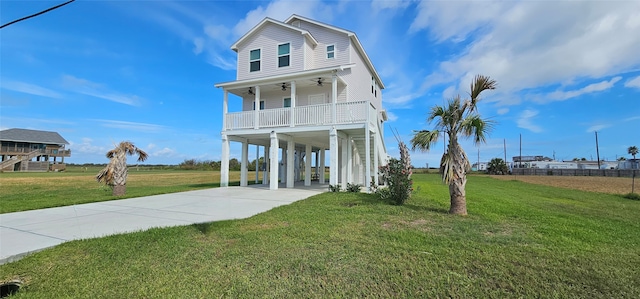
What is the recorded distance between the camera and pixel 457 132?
7.12 metres

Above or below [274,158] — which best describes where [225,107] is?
above

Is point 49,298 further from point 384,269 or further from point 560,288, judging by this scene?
point 560,288

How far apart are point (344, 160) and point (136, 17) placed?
33.6 ft

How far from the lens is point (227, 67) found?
1758cm

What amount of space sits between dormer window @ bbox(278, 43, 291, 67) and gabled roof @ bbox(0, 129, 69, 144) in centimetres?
5338

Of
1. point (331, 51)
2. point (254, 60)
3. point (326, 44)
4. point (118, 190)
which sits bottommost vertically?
point (118, 190)

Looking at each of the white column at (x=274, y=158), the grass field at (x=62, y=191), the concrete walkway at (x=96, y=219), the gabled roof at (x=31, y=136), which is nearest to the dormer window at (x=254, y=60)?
the white column at (x=274, y=158)

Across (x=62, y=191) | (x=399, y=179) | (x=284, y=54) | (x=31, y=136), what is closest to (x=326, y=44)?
(x=284, y=54)

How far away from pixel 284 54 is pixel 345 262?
13586 mm

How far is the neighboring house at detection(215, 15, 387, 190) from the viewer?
1249cm

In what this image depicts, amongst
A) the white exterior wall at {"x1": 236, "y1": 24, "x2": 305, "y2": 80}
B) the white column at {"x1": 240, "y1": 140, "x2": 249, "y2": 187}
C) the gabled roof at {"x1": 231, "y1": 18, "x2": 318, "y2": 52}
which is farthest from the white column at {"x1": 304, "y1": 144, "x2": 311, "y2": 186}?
the gabled roof at {"x1": 231, "y1": 18, "x2": 318, "y2": 52}

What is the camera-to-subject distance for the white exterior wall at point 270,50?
14.9 meters

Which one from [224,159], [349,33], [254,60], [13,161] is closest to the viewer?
[224,159]

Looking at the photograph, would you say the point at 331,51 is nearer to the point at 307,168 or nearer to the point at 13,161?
the point at 307,168
